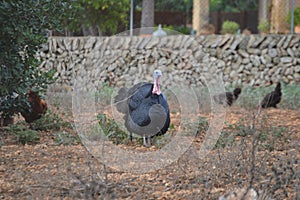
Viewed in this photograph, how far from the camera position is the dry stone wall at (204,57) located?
12.0 meters

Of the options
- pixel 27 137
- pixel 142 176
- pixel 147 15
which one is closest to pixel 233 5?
pixel 147 15

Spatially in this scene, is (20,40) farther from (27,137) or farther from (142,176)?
(142,176)

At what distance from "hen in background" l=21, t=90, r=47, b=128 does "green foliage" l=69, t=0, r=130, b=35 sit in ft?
28.9

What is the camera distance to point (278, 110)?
9266mm

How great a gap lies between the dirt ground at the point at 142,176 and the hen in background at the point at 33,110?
2.28 ft

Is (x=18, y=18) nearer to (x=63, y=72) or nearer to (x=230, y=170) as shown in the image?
(x=230, y=170)

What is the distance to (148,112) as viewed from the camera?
5.78 m

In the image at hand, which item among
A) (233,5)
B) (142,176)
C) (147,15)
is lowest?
(142,176)

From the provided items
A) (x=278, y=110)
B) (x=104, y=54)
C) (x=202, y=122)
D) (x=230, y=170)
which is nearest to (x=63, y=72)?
(x=104, y=54)

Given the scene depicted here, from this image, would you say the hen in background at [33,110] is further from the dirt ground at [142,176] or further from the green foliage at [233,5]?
the green foliage at [233,5]

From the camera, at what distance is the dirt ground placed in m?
3.68

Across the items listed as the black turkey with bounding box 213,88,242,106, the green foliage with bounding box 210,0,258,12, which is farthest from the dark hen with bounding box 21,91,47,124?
the green foliage with bounding box 210,0,258,12

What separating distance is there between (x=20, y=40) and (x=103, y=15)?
34.8 ft

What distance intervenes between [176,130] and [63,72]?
20.2ft
